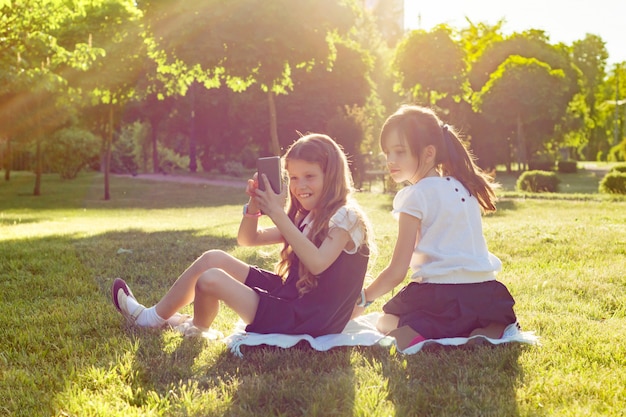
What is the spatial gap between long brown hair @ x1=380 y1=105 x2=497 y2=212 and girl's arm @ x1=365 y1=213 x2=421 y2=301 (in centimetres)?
44

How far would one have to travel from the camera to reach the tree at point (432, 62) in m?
24.1

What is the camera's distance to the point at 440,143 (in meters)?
4.18

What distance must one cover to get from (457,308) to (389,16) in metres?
89.7

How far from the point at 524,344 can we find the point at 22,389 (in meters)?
2.91

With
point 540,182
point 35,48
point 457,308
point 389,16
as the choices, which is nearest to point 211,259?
point 457,308

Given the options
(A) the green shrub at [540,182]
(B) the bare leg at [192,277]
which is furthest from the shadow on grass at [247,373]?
(A) the green shrub at [540,182]

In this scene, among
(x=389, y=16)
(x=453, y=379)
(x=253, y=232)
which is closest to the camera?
(x=453, y=379)

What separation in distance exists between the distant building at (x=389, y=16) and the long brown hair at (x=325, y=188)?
80.1m

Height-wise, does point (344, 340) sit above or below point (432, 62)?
below

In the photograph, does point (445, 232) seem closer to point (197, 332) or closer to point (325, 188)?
point (325, 188)

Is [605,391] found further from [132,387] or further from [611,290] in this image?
[611,290]

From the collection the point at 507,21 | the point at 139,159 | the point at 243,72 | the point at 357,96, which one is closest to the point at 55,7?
the point at 243,72

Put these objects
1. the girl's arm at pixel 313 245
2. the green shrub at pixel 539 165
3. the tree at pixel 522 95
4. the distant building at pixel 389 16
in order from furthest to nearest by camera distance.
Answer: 1. the distant building at pixel 389 16
2. the green shrub at pixel 539 165
3. the tree at pixel 522 95
4. the girl's arm at pixel 313 245

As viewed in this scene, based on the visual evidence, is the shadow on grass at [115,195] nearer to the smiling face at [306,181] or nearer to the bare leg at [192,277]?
the bare leg at [192,277]
